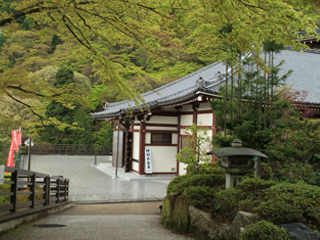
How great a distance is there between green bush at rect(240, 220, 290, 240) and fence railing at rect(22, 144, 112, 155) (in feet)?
82.3

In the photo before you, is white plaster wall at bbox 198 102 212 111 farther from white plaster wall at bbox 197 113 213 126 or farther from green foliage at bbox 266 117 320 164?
green foliage at bbox 266 117 320 164

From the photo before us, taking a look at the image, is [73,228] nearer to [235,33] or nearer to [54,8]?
[54,8]

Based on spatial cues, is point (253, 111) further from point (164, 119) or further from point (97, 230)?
point (164, 119)

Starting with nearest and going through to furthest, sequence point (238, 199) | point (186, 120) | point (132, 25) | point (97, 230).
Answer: point (132, 25) → point (238, 199) → point (97, 230) → point (186, 120)

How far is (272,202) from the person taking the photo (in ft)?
13.1

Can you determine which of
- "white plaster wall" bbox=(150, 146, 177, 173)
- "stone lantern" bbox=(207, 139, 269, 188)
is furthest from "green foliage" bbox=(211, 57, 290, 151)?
"white plaster wall" bbox=(150, 146, 177, 173)

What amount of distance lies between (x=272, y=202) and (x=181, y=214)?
1.87 m

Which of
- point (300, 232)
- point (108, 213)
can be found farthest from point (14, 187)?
point (300, 232)

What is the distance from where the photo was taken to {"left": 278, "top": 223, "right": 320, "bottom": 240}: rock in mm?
3436

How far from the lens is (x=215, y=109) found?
6863 mm

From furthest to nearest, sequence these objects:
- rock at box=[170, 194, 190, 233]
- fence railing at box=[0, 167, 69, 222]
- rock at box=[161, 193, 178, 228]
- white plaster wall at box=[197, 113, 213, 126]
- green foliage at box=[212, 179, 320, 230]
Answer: white plaster wall at box=[197, 113, 213, 126], rock at box=[161, 193, 178, 228], rock at box=[170, 194, 190, 233], fence railing at box=[0, 167, 69, 222], green foliage at box=[212, 179, 320, 230]

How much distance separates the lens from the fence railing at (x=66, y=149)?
27.5 metres

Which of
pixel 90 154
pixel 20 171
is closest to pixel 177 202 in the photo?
pixel 20 171

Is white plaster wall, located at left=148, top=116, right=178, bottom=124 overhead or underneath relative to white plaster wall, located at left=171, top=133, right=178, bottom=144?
overhead
